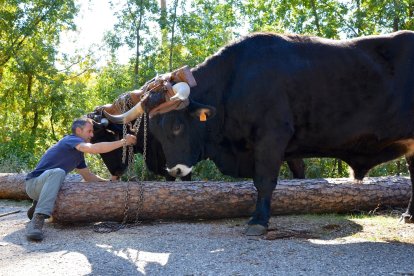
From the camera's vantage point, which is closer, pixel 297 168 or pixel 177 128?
pixel 177 128

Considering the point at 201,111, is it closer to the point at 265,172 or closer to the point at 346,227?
the point at 265,172

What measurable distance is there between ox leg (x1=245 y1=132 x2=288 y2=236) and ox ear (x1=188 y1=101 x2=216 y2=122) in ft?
2.46

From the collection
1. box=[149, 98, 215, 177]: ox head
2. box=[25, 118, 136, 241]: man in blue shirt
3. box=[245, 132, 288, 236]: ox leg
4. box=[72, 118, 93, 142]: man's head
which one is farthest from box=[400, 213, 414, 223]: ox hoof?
box=[72, 118, 93, 142]: man's head

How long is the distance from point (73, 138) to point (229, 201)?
8.41 feet

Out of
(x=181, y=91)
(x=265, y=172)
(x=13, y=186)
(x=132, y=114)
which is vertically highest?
(x=181, y=91)

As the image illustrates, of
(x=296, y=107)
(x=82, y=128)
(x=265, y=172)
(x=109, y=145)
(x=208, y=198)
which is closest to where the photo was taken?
(x=265, y=172)

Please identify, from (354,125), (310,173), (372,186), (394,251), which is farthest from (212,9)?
(394,251)

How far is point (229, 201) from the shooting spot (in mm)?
7941

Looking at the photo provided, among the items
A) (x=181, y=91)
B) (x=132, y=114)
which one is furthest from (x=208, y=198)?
(x=181, y=91)

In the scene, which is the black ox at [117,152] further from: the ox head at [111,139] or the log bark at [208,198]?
the log bark at [208,198]

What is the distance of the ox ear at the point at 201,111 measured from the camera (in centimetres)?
682

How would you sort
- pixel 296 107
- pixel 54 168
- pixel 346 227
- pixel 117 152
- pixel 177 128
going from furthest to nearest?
1. pixel 117 152
2. pixel 346 227
3. pixel 54 168
4. pixel 177 128
5. pixel 296 107

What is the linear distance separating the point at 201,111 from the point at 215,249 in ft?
6.39

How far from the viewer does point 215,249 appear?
5805 millimetres
